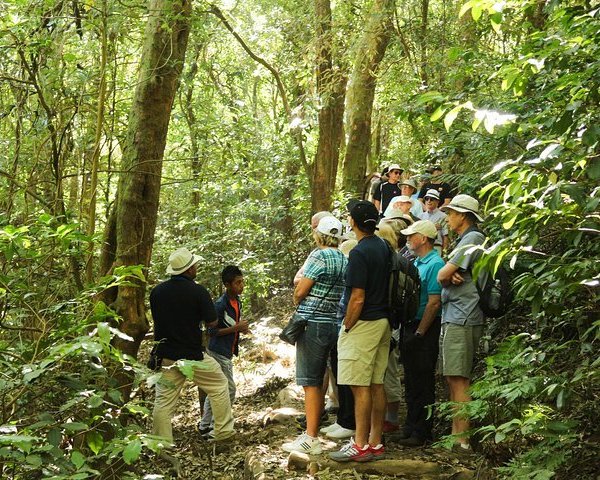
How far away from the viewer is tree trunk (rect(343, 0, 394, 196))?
12.4 m

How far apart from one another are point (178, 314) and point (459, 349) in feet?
9.16

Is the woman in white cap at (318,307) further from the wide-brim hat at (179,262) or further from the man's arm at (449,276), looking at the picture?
the wide-brim hat at (179,262)

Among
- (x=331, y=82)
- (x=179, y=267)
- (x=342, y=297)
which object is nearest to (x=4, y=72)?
(x=179, y=267)

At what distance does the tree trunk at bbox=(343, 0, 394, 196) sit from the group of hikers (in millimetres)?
5753

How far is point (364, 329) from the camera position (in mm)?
5695

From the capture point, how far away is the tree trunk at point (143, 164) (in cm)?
620

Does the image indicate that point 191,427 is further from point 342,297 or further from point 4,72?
point 4,72

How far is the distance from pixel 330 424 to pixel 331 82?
716 cm

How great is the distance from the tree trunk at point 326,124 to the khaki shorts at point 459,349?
21.7 feet

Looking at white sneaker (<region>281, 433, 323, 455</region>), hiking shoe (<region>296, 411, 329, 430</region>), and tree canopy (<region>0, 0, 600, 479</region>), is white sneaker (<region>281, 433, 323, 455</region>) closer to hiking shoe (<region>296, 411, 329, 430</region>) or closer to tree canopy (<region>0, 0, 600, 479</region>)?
hiking shoe (<region>296, 411, 329, 430</region>)

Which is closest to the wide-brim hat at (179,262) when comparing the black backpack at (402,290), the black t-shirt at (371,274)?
the black t-shirt at (371,274)

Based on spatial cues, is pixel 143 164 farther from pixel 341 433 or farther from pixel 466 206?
pixel 341 433

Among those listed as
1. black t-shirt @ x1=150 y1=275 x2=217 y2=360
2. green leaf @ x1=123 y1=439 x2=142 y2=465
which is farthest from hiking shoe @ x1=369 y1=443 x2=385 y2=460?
green leaf @ x1=123 y1=439 x2=142 y2=465

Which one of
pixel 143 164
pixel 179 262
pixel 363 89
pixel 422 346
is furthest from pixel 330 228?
pixel 363 89
